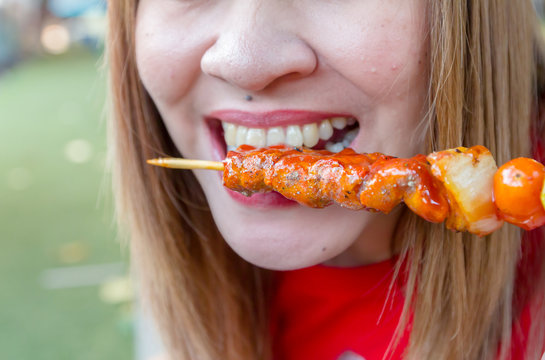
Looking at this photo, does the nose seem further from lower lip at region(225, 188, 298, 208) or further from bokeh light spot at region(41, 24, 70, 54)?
bokeh light spot at region(41, 24, 70, 54)

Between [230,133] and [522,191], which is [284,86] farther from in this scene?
[522,191]

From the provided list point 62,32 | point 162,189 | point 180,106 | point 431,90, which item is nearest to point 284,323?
point 162,189

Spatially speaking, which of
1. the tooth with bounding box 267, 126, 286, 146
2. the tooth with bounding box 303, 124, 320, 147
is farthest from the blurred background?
the tooth with bounding box 303, 124, 320, 147

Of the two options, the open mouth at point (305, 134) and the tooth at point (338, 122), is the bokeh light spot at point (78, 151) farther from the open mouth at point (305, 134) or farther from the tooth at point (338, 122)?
the tooth at point (338, 122)

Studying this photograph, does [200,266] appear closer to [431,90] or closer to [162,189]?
[162,189]

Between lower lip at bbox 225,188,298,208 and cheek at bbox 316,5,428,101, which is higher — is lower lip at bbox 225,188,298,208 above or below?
below

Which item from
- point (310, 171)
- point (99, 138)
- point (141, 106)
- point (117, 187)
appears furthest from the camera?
point (99, 138)

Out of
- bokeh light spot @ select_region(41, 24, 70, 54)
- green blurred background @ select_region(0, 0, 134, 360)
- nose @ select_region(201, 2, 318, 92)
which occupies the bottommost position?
green blurred background @ select_region(0, 0, 134, 360)
